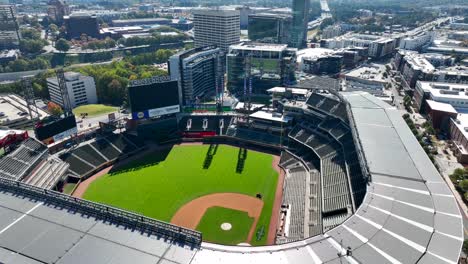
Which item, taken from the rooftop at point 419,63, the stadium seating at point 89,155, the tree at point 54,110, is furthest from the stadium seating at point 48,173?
the rooftop at point 419,63

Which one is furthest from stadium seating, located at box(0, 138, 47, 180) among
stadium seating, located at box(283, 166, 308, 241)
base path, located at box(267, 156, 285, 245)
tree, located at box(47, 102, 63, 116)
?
stadium seating, located at box(283, 166, 308, 241)

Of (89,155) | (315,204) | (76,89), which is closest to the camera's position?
(315,204)

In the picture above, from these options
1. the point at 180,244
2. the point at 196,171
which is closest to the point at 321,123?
the point at 196,171

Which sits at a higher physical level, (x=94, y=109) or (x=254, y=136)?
(x=94, y=109)

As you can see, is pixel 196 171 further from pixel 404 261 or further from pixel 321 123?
pixel 404 261

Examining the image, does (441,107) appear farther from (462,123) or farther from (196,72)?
(196,72)

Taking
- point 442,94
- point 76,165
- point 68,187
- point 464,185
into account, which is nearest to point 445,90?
point 442,94

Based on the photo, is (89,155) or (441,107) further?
(441,107)
